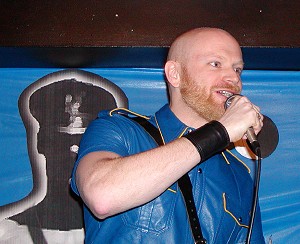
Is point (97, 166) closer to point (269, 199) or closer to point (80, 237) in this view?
point (80, 237)

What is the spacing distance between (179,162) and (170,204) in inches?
10.7

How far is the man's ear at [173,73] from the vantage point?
2.13 metres

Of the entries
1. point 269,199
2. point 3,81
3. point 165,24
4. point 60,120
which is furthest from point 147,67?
point 269,199

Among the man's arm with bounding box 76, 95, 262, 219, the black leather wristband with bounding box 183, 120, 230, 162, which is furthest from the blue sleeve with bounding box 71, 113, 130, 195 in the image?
the black leather wristband with bounding box 183, 120, 230, 162

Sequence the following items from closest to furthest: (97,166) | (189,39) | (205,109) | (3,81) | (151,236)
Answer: (97,166)
(151,236)
(205,109)
(189,39)
(3,81)

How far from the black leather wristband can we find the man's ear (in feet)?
1.81

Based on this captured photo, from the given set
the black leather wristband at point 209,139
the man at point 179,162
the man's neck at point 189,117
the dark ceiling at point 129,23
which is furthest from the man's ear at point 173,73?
the black leather wristband at point 209,139

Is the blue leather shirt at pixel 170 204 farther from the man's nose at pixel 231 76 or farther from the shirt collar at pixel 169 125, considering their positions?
the man's nose at pixel 231 76

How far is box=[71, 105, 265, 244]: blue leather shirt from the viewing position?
172 centimetres

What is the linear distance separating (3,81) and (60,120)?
352 mm

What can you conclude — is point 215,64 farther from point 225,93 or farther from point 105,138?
point 105,138

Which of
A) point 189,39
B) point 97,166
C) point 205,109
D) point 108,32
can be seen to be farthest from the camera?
point 108,32

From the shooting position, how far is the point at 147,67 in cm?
273

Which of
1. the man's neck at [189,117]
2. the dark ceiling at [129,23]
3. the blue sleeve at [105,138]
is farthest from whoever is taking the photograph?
the dark ceiling at [129,23]
